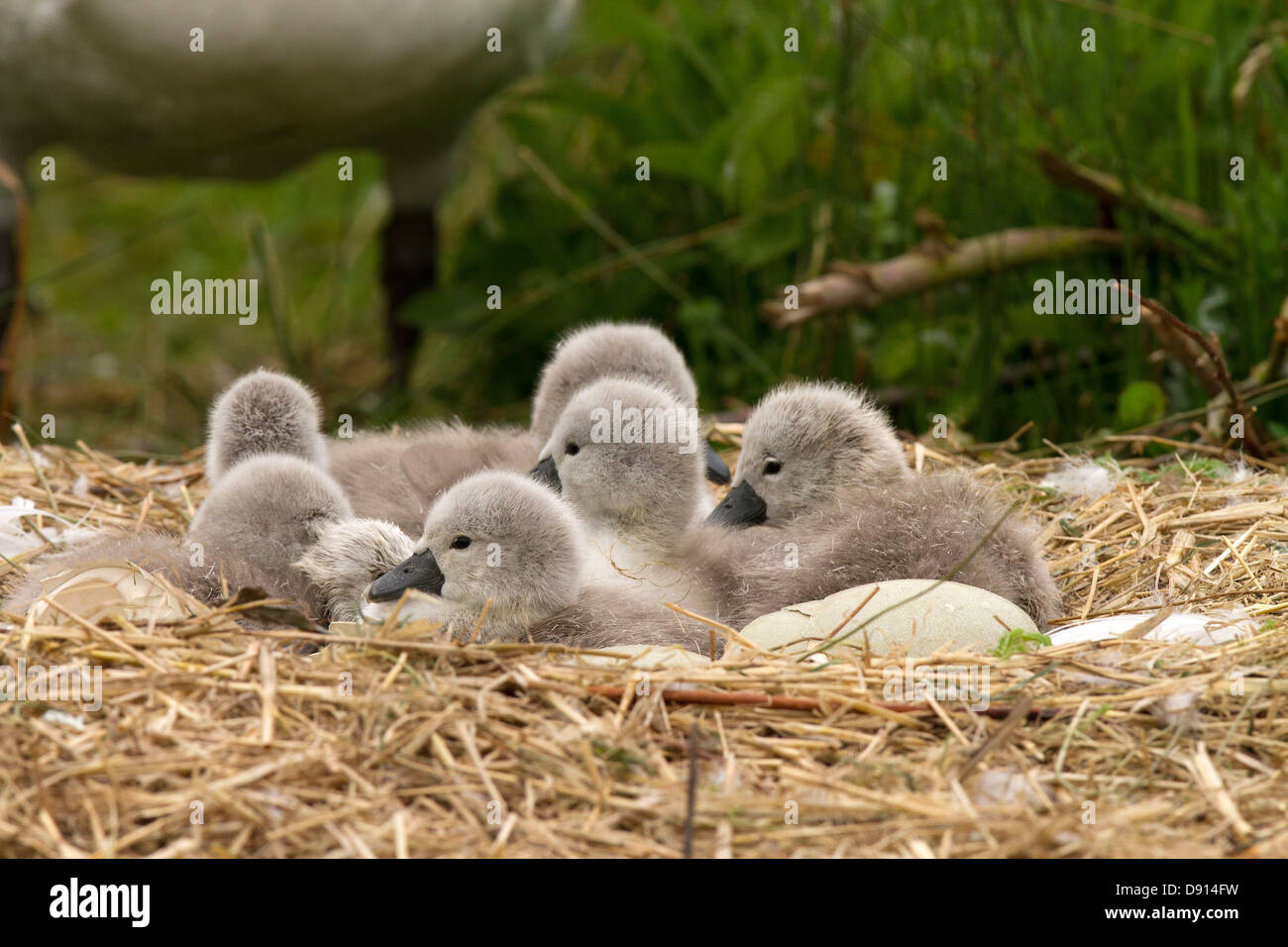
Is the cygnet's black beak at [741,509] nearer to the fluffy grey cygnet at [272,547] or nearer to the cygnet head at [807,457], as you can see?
the cygnet head at [807,457]

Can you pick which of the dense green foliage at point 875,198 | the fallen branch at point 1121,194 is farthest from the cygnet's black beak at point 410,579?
the fallen branch at point 1121,194

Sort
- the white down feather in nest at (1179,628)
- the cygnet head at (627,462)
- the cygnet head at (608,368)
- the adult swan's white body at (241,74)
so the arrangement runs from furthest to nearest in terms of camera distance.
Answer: the adult swan's white body at (241,74), the cygnet head at (608,368), the cygnet head at (627,462), the white down feather in nest at (1179,628)

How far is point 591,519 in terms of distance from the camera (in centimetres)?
289

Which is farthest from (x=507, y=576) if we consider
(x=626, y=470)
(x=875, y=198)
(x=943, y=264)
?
(x=875, y=198)

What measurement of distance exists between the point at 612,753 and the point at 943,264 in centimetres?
214

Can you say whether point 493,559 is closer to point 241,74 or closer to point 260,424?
point 260,424

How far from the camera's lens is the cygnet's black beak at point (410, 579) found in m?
2.38

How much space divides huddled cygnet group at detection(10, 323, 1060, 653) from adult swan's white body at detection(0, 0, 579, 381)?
1.21m

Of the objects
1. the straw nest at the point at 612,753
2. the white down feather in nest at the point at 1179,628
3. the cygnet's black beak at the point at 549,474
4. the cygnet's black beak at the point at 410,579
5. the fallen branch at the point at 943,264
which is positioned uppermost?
the fallen branch at the point at 943,264

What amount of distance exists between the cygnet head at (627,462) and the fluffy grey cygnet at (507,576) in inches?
13.5

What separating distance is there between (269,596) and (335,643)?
0.32 m

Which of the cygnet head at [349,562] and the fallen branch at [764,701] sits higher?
the cygnet head at [349,562]

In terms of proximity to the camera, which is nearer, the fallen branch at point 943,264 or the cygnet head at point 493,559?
the cygnet head at point 493,559
